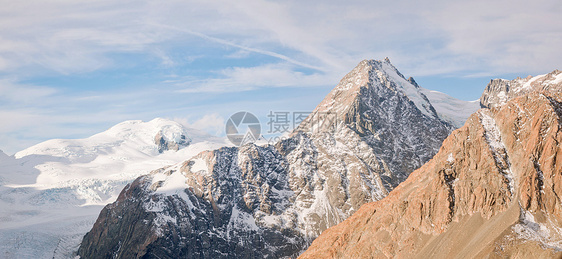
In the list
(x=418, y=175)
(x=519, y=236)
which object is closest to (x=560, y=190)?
(x=519, y=236)

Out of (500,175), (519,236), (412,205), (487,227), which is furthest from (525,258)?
(412,205)

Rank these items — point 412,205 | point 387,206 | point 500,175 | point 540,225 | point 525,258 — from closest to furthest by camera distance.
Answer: point 525,258, point 540,225, point 500,175, point 412,205, point 387,206

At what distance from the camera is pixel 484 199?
144500 mm

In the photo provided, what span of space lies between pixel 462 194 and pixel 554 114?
3489 centimetres

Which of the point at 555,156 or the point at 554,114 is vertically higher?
the point at 554,114

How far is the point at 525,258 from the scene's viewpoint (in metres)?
120

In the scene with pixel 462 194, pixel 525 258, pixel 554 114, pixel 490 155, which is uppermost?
pixel 554 114

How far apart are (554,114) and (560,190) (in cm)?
2415

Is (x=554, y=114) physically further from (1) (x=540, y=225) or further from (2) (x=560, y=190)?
(1) (x=540, y=225)

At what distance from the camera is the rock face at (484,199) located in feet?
425

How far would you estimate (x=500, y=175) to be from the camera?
14588cm

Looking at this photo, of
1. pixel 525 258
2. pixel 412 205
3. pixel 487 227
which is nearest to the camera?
Result: pixel 525 258

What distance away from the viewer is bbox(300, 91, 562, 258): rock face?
130 metres

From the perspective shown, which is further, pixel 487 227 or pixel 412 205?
pixel 412 205
